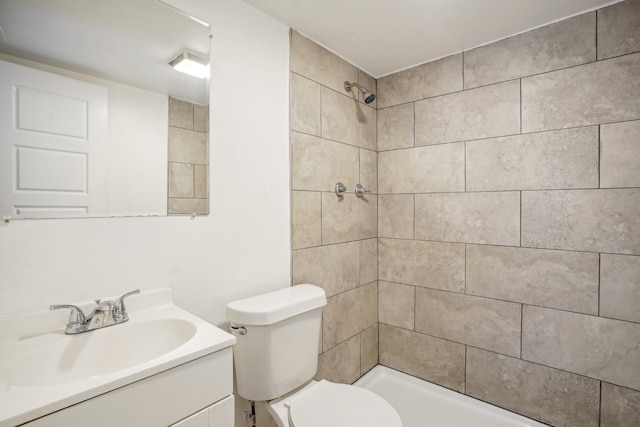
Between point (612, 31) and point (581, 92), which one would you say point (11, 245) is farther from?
point (612, 31)

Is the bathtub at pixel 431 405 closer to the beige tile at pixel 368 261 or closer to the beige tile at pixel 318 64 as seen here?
the beige tile at pixel 368 261

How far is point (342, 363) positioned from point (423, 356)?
1.87 feet

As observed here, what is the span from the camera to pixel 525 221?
1.73 metres

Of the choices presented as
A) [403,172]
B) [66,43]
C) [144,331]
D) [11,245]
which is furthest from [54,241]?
[403,172]

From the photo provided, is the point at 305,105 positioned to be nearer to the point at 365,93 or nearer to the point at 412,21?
the point at 365,93

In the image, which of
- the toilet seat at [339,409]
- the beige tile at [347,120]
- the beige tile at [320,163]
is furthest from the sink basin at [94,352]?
the beige tile at [347,120]

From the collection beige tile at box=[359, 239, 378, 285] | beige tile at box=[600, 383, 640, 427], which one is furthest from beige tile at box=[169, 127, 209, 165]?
beige tile at box=[600, 383, 640, 427]

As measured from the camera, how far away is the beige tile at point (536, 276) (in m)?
1.58

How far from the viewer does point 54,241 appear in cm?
99

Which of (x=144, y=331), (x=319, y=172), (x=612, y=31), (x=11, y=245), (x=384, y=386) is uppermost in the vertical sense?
(x=612, y=31)

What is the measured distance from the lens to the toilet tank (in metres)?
1.26

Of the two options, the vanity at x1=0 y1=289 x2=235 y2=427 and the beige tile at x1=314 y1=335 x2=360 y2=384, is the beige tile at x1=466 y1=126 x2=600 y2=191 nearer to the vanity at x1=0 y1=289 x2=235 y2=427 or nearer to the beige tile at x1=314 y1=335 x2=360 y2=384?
the beige tile at x1=314 y1=335 x2=360 y2=384

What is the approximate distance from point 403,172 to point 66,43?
187cm

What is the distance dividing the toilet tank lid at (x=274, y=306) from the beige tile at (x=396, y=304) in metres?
0.91
